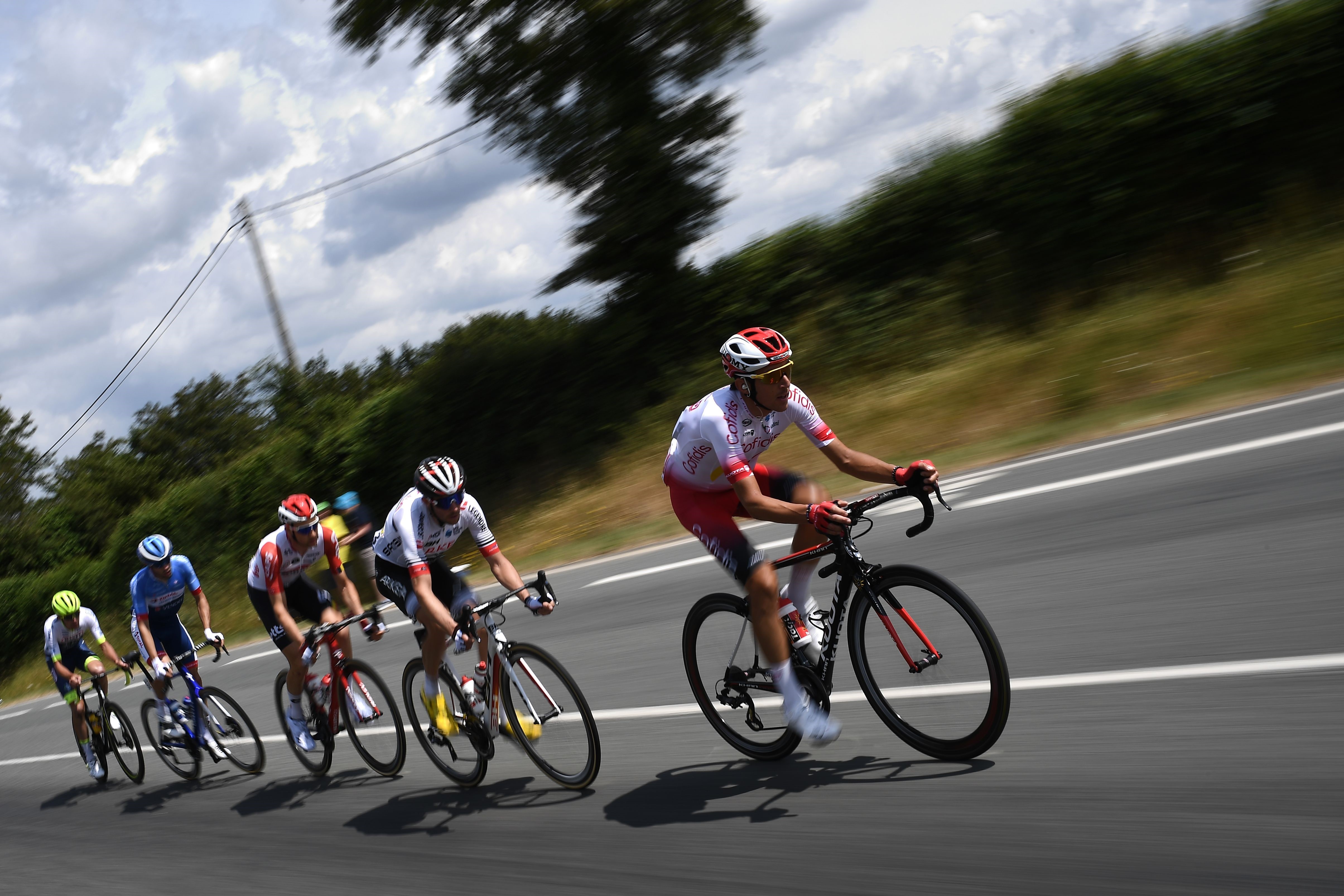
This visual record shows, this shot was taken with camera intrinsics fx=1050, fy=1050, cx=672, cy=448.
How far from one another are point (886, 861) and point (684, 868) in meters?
0.88

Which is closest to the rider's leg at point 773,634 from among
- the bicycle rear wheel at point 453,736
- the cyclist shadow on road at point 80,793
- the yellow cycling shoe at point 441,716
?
the bicycle rear wheel at point 453,736

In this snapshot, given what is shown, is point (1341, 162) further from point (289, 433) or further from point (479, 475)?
point (289, 433)

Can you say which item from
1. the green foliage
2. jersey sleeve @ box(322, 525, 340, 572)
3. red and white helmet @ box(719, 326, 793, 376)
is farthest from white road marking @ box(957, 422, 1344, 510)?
jersey sleeve @ box(322, 525, 340, 572)

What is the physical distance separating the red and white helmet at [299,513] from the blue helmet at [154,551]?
189cm

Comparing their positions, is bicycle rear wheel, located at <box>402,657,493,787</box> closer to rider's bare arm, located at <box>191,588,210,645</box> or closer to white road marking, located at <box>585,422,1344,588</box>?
rider's bare arm, located at <box>191,588,210,645</box>

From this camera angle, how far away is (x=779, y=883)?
3957 millimetres

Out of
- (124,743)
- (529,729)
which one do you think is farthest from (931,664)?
(124,743)

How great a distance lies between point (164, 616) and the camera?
362 inches

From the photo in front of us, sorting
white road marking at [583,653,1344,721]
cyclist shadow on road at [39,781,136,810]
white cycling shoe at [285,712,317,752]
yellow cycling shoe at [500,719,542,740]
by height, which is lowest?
white road marking at [583,653,1344,721]

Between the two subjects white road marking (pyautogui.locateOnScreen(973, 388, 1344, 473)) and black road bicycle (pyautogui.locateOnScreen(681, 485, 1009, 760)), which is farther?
white road marking (pyautogui.locateOnScreen(973, 388, 1344, 473))

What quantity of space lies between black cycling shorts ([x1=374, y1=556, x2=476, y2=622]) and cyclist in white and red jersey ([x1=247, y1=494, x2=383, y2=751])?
0.65m

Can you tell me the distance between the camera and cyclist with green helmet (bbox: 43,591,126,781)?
385 inches

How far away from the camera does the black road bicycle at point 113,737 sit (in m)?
9.43

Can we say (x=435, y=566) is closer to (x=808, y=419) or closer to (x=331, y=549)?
(x=331, y=549)
